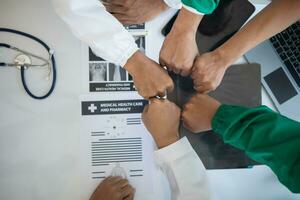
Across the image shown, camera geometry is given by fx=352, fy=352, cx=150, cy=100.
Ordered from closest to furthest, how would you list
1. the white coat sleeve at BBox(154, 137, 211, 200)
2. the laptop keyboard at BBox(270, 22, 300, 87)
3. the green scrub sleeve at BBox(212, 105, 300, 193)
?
the green scrub sleeve at BBox(212, 105, 300, 193) < the white coat sleeve at BBox(154, 137, 211, 200) < the laptop keyboard at BBox(270, 22, 300, 87)

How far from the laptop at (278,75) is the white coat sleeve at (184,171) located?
0.88 feet

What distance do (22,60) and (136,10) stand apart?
294mm

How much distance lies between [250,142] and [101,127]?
1.12 feet

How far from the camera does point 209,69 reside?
0.82 meters

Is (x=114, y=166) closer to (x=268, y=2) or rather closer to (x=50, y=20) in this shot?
(x=50, y=20)

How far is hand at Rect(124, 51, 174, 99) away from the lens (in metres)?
0.77

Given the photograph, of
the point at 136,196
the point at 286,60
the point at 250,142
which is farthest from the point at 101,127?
the point at 286,60

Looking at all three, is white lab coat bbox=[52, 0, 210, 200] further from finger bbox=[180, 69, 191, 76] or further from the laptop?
the laptop

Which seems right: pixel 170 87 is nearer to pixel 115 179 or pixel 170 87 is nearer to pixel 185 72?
pixel 185 72

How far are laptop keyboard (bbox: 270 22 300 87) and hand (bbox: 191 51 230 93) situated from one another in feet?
0.52

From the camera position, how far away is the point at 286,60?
876mm

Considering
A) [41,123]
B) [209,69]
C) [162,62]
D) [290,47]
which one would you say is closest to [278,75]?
[290,47]

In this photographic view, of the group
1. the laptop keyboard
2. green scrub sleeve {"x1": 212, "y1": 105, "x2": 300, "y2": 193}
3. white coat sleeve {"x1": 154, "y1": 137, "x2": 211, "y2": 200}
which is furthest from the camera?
the laptop keyboard

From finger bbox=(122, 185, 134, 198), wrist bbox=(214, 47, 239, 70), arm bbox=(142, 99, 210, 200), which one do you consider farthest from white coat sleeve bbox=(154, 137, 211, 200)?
wrist bbox=(214, 47, 239, 70)
